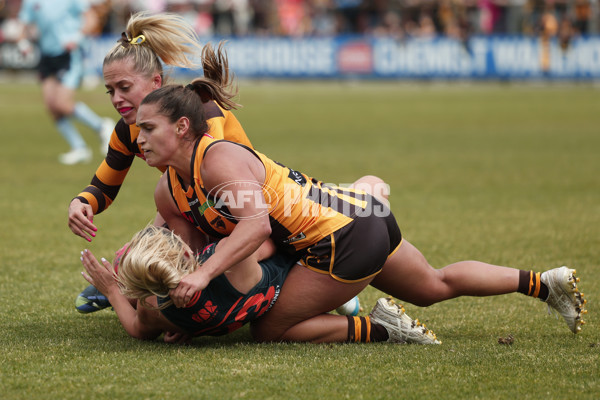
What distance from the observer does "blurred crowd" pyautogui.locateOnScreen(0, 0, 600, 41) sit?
86.4ft

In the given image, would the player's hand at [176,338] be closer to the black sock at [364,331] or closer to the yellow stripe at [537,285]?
the black sock at [364,331]

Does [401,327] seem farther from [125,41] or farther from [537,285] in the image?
[125,41]

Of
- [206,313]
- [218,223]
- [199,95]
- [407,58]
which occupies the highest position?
[199,95]

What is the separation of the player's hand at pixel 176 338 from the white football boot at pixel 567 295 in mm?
1843

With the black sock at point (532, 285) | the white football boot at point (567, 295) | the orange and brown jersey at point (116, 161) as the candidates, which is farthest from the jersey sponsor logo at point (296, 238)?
the white football boot at point (567, 295)

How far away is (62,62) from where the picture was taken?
11477 mm

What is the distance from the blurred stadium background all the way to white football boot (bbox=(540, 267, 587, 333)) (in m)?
21.1

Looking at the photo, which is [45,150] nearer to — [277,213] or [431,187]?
[431,187]

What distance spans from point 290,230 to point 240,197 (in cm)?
49

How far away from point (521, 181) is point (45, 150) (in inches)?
284

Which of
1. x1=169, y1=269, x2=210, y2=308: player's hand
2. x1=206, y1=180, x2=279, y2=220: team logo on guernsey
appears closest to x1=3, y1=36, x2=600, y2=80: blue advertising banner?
x1=206, y1=180, x2=279, y2=220: team logo on guernsey

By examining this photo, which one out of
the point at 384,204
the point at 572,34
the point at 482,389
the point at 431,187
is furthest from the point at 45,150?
the point at 572,34

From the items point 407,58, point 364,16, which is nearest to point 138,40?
point 407,58

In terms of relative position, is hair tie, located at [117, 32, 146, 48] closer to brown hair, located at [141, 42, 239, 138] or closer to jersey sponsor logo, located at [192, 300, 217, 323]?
brown hair, located at [141, 42, 239, 138]
